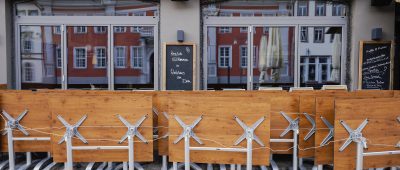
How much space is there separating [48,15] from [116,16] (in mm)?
1385

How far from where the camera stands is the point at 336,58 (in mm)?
6668

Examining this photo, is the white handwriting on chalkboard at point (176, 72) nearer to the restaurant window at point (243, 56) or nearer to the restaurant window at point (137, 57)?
the restaurant window at point (137, 57)

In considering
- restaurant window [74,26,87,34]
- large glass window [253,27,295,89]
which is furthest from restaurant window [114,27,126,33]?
large glass window [253,27,295,89]

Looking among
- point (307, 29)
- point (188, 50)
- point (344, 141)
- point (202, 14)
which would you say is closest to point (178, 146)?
point (344, 141)

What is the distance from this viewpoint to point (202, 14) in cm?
649

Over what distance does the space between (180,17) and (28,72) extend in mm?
3421

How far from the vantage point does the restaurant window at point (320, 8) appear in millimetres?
6490

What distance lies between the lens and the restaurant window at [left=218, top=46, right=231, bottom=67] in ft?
23.1

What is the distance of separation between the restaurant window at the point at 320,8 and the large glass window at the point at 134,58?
3374mm

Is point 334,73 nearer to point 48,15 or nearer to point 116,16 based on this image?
point 116,16

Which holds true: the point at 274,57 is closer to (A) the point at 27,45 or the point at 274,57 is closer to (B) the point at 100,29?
(B) the point at 100,29

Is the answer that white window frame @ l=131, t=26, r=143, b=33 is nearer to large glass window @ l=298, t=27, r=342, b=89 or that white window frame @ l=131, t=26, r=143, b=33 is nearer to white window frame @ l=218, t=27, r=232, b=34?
white window frame @ l=218, t=27, r=232, b=34

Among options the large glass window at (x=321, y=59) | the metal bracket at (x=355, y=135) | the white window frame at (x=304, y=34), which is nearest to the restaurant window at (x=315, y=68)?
the large glass window at (x=321, y=59)

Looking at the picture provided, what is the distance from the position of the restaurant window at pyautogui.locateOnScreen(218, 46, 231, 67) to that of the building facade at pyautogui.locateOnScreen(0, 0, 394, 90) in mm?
89
